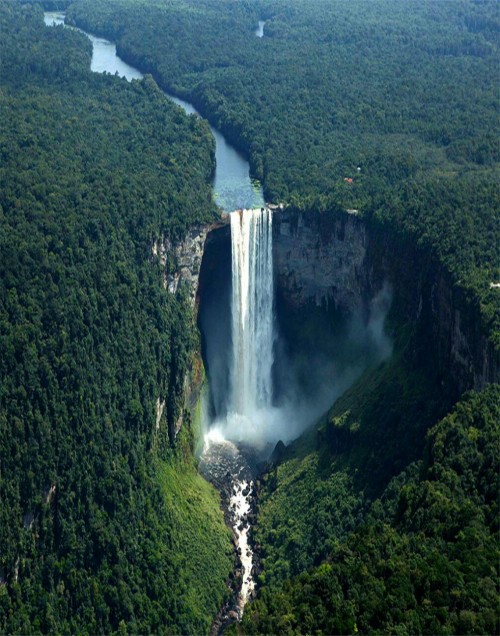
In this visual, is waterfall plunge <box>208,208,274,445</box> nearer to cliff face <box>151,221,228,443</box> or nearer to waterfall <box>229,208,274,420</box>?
waterfall <box>229,208,274,420</box>

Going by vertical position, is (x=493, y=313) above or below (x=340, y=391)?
above

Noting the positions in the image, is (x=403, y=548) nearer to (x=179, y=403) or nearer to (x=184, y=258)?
(x=179, y=403)

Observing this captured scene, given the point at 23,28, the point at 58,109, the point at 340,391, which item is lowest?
the point at 340,391

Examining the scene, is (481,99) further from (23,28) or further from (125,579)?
(125,579)

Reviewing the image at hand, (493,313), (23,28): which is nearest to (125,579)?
(493,313)

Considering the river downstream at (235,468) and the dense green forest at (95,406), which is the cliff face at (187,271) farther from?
the river downstream at (235,468)

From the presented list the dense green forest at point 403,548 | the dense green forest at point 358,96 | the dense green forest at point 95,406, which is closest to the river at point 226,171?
the dense green forest at point 358,96
